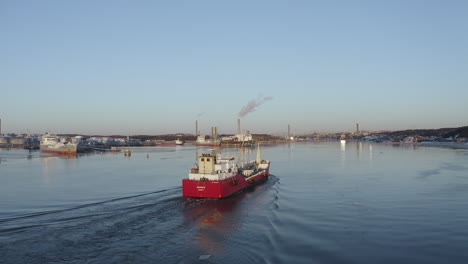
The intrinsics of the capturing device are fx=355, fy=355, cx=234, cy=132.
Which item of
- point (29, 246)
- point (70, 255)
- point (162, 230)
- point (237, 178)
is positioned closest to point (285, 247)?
point (162, 230)

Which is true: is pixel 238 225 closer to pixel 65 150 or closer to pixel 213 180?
pixel 213 180

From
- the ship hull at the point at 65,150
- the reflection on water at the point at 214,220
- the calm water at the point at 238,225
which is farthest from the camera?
the ship hull at the point at 65,150

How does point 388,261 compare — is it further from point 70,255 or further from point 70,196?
point 70,196

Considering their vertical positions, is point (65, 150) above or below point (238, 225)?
above

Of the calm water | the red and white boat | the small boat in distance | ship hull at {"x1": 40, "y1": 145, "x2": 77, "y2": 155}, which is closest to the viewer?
the calm water

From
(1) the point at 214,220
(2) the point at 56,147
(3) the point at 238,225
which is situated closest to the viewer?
(3) the point at 238,225

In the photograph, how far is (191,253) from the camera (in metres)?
13.7

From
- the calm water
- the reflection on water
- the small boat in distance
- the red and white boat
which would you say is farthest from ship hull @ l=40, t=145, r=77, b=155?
the reflection on water

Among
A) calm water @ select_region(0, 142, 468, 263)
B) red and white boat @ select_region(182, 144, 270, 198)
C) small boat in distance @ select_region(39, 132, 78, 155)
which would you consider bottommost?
calm water @ select_region(0, 142, 468, 263)

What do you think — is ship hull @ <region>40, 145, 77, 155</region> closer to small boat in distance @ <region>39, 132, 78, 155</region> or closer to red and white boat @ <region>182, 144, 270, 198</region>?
small boat in distance @ <region>39, 132, 78, 155</region>

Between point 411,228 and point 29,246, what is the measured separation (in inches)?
677

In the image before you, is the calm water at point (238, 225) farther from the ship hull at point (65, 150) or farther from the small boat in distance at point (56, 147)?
the small boat in distance at point (56, 147)

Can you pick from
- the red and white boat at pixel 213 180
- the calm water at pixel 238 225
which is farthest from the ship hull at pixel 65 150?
the red and white boat at pixel 213 180

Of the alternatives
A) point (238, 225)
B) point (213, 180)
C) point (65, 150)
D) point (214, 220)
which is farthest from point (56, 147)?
point (238, 225)
